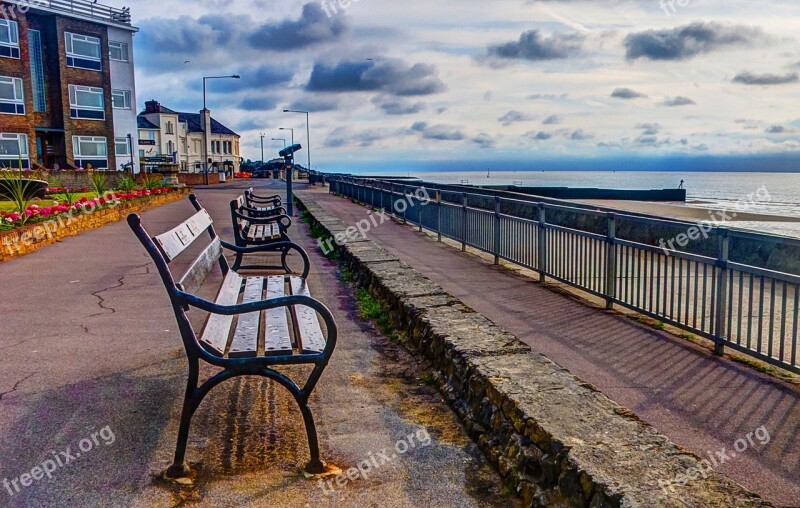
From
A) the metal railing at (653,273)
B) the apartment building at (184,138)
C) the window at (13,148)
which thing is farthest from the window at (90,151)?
the metal railing at (653,273)

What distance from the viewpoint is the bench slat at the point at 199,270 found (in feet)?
14.5

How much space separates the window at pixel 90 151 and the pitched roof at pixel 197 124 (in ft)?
182

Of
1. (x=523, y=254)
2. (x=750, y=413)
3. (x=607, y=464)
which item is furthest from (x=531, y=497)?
(x=523, y=254)

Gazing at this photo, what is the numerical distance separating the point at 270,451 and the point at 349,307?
384 cm

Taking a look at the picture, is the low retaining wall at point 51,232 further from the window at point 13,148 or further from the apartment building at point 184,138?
the apartment building at point 184,138

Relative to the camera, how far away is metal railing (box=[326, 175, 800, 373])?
5324 mm

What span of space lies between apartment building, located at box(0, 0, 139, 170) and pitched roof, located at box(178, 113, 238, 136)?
53.2m

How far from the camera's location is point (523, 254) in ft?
32.2

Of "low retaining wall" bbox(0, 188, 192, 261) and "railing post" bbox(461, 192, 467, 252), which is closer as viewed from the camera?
"low retaining wall" bbox(0, 188, 192, 261)

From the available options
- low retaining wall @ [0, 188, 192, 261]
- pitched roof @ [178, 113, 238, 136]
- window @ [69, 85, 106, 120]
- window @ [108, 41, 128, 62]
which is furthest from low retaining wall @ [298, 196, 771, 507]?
pitched roof @ [178, 113, 238, 136]

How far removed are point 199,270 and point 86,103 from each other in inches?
2106

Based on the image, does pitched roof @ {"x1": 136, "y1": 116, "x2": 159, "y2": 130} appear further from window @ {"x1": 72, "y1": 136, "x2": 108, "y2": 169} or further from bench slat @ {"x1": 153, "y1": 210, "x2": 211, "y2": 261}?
bench slat @ {"x1": 153, "y1": 210, "x2": 211, "y2": 261}

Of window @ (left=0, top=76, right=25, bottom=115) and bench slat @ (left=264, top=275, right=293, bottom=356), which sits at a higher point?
window @ (left=0, top=76, right=25, bottom=115)

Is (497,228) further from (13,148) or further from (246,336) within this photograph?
(13,148)
